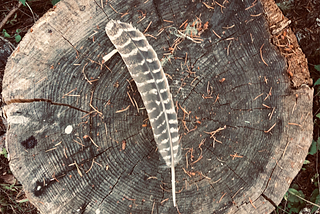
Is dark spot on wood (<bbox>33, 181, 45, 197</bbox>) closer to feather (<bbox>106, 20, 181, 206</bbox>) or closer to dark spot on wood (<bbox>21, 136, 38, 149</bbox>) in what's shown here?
dark spot on wood (<bbox>21, 136, 38, 149</bbox>)

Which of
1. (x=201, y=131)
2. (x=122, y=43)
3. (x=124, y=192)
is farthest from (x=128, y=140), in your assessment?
(x=122, y=43)

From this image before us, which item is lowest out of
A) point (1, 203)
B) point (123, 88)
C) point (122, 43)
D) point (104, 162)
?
point (1, 203)

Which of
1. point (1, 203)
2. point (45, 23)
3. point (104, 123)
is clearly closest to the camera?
point (45, 23)

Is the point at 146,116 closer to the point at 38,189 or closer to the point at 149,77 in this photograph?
the point at 149,77

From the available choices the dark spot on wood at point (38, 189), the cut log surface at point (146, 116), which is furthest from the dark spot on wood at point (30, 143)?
the dark spot on wood at point (38, 189)

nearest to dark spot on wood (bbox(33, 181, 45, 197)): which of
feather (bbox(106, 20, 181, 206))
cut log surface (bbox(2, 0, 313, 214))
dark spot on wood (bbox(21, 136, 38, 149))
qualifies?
cut log surface (bbox(2, 0, 313, 214))

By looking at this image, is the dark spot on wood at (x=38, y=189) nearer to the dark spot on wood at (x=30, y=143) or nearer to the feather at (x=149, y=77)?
the dark spot on wood at (x=30, y=143)

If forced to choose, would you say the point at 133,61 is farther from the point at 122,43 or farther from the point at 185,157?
the point at 185,157
